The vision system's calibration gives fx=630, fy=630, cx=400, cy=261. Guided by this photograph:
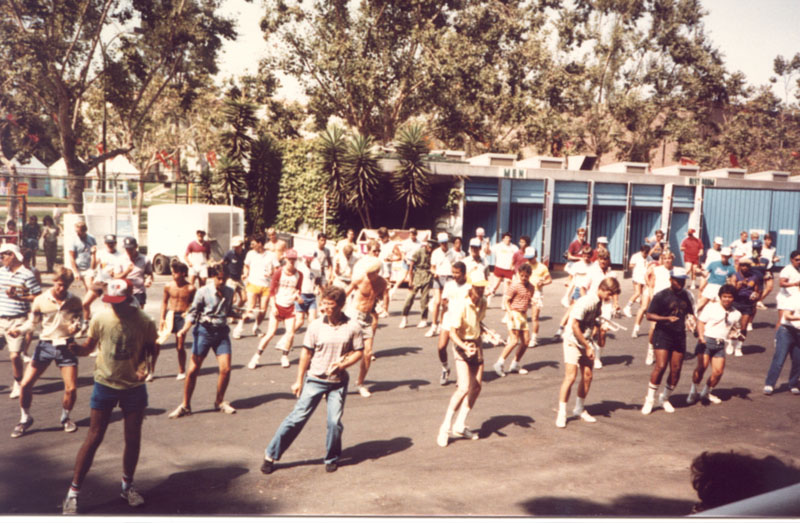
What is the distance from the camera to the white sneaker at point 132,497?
463cm

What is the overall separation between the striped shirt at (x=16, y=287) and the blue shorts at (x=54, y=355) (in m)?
0.89

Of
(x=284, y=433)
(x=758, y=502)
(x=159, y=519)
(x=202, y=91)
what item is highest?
(x=202, y=91)

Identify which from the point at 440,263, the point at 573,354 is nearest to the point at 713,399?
the point at 573,354

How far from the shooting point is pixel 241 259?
11.6 meters

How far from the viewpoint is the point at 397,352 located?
31.5 feet

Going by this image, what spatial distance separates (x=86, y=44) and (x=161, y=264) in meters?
9.20

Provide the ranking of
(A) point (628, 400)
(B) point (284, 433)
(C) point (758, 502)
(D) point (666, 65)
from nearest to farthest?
(C) point (758, 502) → (B) point (284, 433) → (A) point (628, 400) → (D) point (666, 65)

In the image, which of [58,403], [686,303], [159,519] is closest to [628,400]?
[686,303]

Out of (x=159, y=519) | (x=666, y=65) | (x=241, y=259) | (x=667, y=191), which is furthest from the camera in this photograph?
(x=667, y=191)

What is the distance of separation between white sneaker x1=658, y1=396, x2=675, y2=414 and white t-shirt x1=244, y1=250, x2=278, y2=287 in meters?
6.08

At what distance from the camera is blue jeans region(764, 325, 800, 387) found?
7867 millimetres

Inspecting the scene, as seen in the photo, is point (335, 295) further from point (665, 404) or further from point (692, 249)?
point (692, 249)

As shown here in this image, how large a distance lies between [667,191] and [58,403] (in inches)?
683

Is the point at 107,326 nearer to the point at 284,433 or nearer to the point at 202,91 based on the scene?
the point at 284,433
